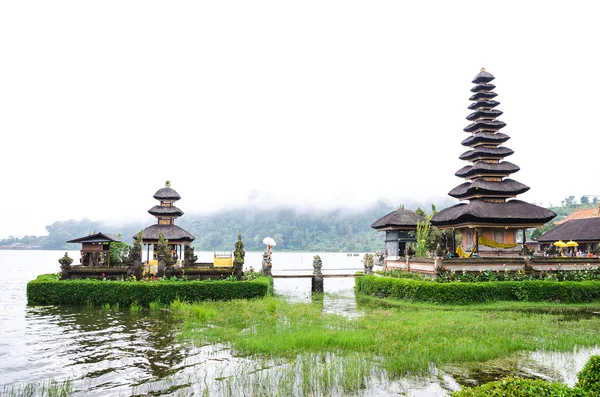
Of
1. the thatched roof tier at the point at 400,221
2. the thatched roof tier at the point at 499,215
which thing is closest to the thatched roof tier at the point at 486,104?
the thatched roof tier at the point at 499,215

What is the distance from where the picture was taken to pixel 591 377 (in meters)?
6.37

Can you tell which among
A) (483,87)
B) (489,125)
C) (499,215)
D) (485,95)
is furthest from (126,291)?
(483,87)

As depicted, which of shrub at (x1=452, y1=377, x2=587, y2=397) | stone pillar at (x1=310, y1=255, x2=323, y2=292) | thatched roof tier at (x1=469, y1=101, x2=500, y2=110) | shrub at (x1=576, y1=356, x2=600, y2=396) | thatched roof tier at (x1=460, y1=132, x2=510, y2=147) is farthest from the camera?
thatched roof tier at (x1=469, y1=101, x2=500, y2=110)

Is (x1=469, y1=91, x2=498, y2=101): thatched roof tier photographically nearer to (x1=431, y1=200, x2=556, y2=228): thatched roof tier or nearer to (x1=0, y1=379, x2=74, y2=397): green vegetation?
(x1=431, y1=200, x2=556, y2=228): thatched roof tier

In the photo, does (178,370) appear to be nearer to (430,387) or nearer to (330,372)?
(330,372)

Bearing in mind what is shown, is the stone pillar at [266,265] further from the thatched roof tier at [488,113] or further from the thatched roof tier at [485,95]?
the thatched roof tier at [485,95]

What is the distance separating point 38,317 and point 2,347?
6055 mm

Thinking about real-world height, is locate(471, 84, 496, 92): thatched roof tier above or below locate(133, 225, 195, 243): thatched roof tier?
above

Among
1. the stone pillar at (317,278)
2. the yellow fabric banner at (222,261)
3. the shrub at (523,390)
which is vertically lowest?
the stone pillar at (317,278)

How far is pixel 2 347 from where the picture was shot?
14078mm

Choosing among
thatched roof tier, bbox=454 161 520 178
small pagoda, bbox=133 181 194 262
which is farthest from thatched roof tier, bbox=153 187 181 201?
thatched roof tier, bbox=454 161 520 178

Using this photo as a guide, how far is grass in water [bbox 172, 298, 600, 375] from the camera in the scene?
39.1ft

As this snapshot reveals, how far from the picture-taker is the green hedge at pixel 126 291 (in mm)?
23281

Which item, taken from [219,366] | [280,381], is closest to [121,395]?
[219,366]
